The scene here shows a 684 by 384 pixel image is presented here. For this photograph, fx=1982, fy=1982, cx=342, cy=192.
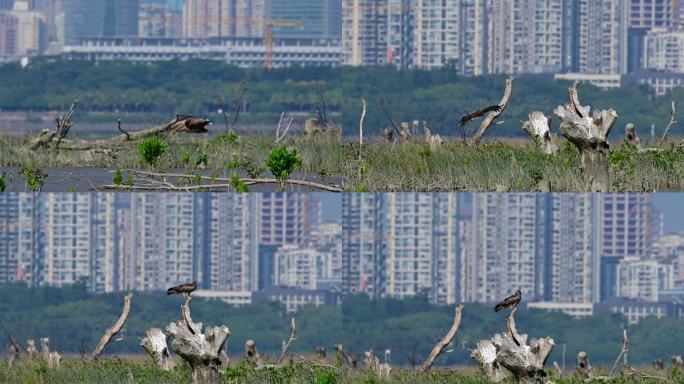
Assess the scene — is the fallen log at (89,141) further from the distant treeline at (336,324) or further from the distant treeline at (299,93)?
the distant treeline at (299,93)

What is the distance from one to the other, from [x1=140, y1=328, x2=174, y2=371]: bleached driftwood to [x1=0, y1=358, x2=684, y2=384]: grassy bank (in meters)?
0.10

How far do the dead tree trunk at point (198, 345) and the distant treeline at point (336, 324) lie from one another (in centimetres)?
3719

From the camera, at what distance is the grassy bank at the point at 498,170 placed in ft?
63.2

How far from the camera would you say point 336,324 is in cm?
5850

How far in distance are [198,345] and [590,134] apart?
4442 mm

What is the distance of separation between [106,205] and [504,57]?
57881mm

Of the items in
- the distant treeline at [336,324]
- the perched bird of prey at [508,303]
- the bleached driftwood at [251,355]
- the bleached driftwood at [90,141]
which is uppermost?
the bleached driftwood at [90,141]

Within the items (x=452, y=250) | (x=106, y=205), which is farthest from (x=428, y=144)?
(x=452, y=250)

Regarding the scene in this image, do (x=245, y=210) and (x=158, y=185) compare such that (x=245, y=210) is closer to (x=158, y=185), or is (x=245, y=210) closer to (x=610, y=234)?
(x=610, y=234)

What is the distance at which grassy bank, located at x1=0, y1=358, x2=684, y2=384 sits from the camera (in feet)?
56.3

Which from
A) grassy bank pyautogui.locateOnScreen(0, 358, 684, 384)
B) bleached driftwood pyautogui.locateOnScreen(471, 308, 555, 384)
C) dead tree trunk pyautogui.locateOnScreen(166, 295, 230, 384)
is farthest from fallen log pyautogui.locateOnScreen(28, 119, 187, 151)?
bleached driftwood pyautogui.locateOnScreen(471, 308, 555, 384)

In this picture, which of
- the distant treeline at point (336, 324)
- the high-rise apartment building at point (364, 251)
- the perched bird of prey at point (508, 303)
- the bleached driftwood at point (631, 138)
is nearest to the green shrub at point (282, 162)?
the perched bird of prey at point (508, 303)

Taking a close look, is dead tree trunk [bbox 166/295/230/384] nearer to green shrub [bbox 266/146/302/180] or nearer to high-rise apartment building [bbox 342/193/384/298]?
green shrub [bbox 266/146/302/180]

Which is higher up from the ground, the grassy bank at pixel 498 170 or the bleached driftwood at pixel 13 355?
the grassy bank at pixel 498 170
